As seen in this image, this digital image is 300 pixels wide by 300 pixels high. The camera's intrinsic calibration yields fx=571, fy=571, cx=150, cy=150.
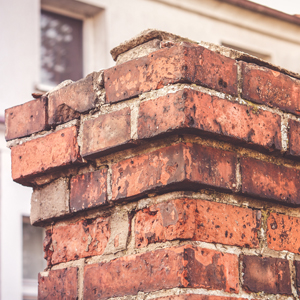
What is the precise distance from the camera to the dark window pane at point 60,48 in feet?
23.5

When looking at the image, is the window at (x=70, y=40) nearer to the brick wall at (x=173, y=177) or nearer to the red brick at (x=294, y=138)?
the brick wall at (x=173, y=177)

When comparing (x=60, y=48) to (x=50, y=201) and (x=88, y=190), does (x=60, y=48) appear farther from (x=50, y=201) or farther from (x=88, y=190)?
(x=88, y=190)

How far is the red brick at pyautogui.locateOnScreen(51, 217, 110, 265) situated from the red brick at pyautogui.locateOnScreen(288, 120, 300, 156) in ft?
1.51

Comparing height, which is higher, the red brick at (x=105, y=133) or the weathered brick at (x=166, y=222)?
the red brick at (x=105, y=133)

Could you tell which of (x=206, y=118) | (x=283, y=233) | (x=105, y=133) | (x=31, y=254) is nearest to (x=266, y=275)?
(x=283, y=233)

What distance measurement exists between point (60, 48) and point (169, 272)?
6435 mm

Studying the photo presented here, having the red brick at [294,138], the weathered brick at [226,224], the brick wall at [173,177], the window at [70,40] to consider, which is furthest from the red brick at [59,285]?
the window at [70,40]

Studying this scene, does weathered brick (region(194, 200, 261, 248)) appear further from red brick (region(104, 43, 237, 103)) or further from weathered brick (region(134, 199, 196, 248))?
red brick (region(104, 43, 237, 103))

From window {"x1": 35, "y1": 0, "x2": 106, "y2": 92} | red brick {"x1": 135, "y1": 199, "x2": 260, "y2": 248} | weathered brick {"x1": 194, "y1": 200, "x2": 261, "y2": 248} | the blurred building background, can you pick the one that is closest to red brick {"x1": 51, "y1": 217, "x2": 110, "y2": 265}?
red brick {"x1": 135, "y1": 199, "x2": 260, "y2": 248}

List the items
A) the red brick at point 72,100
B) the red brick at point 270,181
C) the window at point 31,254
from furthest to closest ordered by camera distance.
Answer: the window at point 31,254, the red brick at point 72,100, the red brick at point 270,181

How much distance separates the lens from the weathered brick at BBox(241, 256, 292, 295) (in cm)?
121

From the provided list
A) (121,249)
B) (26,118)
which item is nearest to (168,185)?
(121,249)

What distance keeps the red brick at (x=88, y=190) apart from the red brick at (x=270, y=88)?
38cm

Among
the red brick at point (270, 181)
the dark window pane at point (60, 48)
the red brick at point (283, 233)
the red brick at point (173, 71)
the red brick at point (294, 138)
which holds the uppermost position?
the dark window pane at point (60, 48)
